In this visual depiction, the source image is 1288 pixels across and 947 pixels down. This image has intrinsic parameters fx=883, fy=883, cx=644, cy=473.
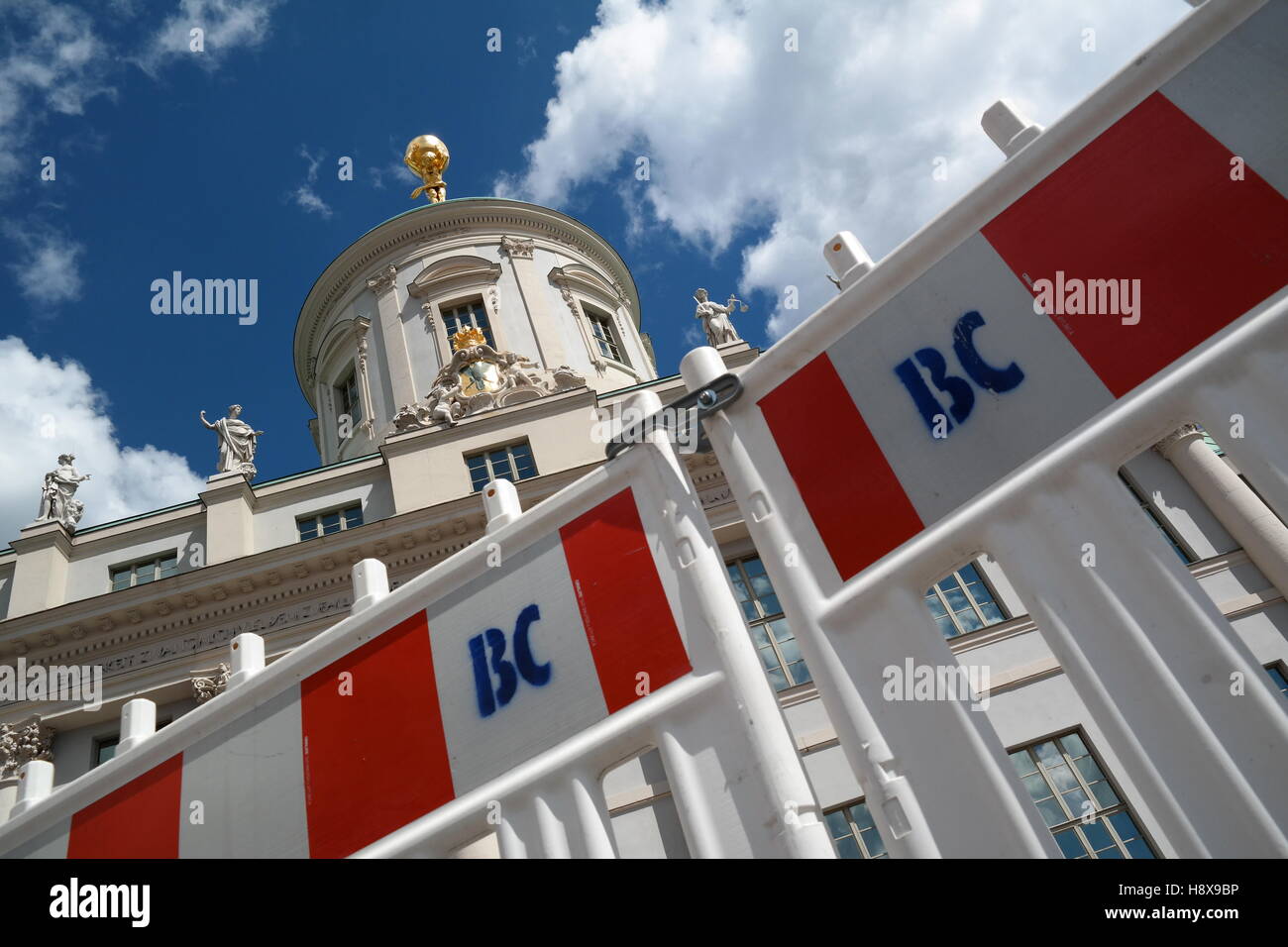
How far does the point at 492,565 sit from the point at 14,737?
1860cm

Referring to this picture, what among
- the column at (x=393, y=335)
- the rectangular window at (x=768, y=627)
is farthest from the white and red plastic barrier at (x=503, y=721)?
the column at (x=393, y=335)

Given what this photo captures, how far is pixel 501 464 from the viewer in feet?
72.4

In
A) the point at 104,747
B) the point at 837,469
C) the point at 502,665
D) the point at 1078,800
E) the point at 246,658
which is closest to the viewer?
the point at 837,469

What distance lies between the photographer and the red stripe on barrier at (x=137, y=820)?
378 cm

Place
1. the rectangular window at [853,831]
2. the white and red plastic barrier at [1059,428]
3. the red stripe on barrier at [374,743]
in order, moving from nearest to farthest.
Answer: the white and red plastic barrier at [1059,428]
the red stripe on barrier at [374,743]
the rectangular window at [853,831]

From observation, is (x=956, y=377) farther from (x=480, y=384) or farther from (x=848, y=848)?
(x=480, y=384)

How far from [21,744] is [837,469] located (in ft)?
65.1

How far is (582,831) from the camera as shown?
3002mm

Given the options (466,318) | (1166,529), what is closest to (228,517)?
(466,318)

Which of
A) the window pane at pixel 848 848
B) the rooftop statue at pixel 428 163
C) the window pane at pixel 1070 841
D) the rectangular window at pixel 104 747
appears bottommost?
the window pane at pixel 1070 841

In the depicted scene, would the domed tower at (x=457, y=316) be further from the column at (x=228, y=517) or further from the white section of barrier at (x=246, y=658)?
the white section of barrier at (x=246, y=658)

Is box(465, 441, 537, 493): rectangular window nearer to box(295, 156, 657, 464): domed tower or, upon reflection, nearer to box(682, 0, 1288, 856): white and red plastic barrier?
box(295, 156, 657, 464): domed tower

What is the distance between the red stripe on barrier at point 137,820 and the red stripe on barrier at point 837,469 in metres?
2.84
